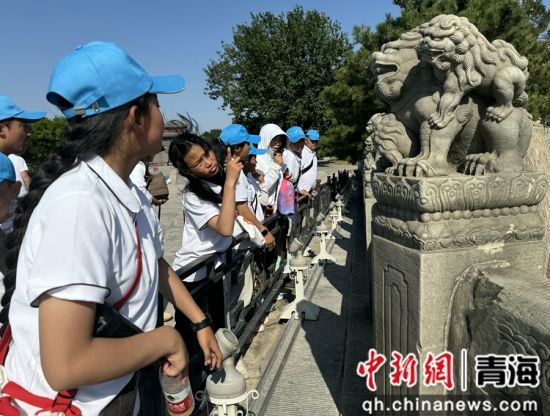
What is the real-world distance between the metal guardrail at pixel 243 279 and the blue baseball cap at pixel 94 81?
4.16 ft

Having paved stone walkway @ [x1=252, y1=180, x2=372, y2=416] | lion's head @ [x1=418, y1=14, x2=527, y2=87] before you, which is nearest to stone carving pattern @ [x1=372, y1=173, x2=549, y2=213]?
→ lion's head @ [x1=418, y1=14, x2=527, y2=87]

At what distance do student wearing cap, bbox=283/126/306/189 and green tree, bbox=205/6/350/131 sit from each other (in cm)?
2176

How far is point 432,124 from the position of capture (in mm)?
2143

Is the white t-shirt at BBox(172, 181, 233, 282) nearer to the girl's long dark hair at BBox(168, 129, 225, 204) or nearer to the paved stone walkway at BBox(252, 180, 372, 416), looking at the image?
the girl's long dark hair at BBox(168, 129, 225, 204)

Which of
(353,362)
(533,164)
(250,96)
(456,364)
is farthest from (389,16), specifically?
(250,96)

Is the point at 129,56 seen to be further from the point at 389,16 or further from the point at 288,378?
the point at 389,16

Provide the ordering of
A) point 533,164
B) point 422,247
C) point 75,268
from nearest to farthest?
point 75,268 < point 422,247 < point 533,164

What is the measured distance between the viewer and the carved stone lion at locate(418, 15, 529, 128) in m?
2.04

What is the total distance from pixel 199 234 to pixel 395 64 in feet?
5.56

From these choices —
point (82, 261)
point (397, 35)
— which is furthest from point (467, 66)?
point (397, 35)

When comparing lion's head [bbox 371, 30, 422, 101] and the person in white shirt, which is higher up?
the person in white shirt

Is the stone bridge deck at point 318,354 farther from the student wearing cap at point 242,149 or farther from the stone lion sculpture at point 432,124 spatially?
the stone lion sculpture at point 432,124

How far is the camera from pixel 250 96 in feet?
95.5

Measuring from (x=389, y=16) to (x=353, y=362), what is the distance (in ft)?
36.9
